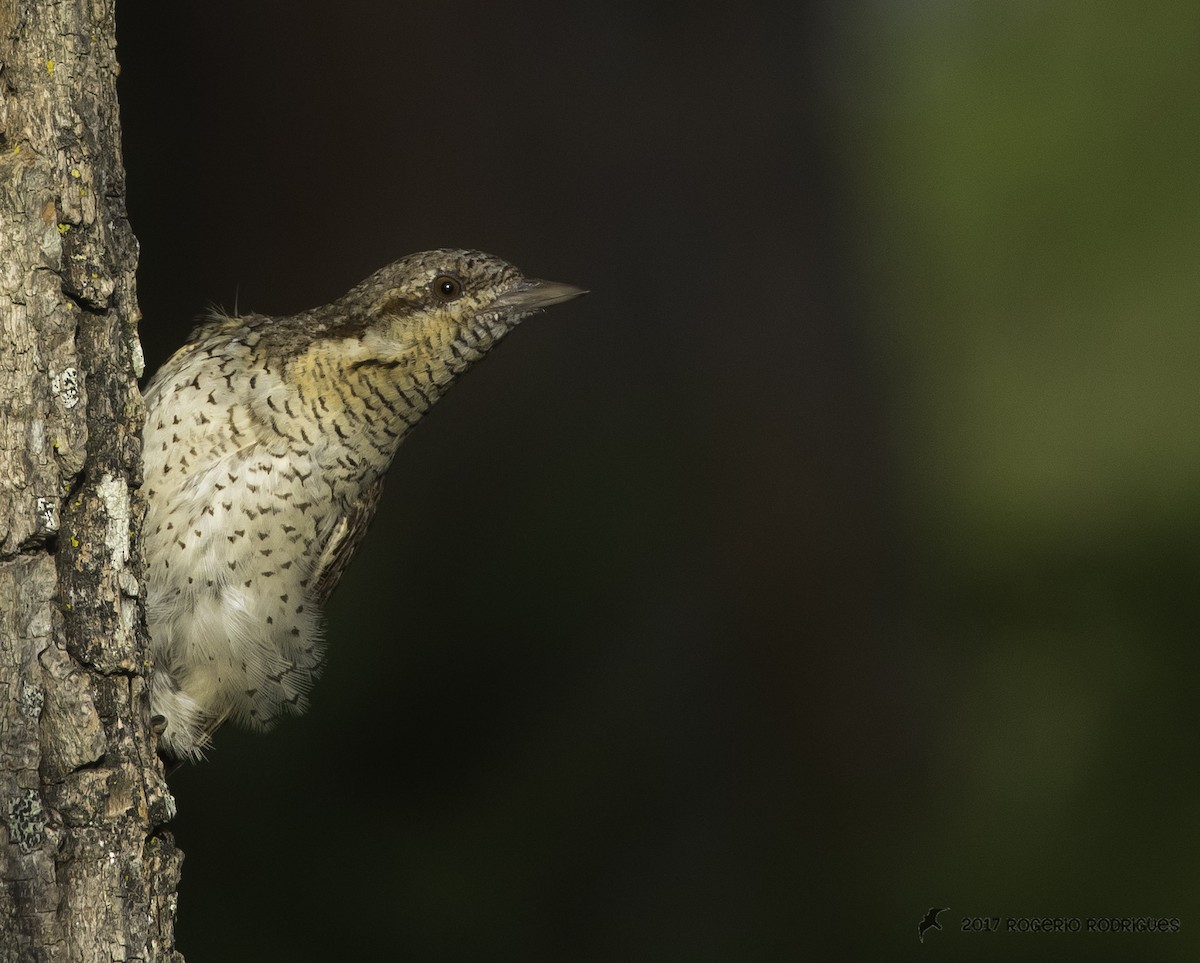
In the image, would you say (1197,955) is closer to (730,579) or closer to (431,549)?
(730,579)

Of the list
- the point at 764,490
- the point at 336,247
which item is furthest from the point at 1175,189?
the point at 336,247

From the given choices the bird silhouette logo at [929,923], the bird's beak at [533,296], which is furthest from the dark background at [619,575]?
the bird's beak at [533,296]

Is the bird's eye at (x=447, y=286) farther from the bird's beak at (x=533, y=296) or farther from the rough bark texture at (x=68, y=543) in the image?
the rough bark texture at (x=68, y=543)

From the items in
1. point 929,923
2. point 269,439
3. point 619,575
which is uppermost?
point 269,439

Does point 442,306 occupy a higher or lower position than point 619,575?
higher

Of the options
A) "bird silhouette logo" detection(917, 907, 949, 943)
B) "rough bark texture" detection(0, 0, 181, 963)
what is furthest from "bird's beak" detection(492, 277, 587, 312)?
"bird silhouette logo" detection(917, 907, 949, 943)

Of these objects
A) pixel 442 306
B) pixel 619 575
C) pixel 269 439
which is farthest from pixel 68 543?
pixel 619 575

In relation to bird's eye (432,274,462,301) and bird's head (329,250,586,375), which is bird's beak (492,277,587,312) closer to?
bird's head (329,250,586,375)

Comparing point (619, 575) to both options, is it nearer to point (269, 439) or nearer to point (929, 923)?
point (929, 923)
